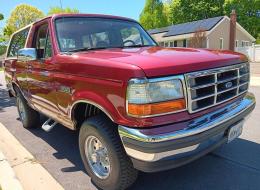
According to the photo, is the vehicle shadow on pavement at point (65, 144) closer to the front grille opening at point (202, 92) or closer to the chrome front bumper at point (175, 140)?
the chrome front bumper at point (175, 140)

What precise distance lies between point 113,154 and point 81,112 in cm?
94

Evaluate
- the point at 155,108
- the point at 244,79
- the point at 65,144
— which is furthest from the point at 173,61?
the point at 65,144

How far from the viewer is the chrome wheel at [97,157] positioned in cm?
340

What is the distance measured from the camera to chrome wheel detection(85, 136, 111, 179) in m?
3.40

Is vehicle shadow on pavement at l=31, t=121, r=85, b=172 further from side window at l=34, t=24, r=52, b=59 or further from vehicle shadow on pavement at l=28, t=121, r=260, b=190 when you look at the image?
side window at l=34, t=24, r=52, b=59

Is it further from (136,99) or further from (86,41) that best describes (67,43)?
(136,99)

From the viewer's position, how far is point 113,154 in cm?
306

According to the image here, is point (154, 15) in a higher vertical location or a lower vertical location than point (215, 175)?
higher

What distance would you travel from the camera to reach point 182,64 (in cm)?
288

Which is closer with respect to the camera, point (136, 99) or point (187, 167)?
point (136, 99)

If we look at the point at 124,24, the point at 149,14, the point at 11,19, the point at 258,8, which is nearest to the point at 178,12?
the point at 149,14

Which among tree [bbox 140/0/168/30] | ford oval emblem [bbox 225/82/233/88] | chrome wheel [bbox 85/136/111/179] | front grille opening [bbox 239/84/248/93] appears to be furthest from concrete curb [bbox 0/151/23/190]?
tree [bbox 140/0/168/30]

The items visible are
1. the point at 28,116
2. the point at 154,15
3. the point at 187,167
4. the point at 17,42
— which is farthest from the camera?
the point at 154,15

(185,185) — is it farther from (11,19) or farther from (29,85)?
(11,19)
